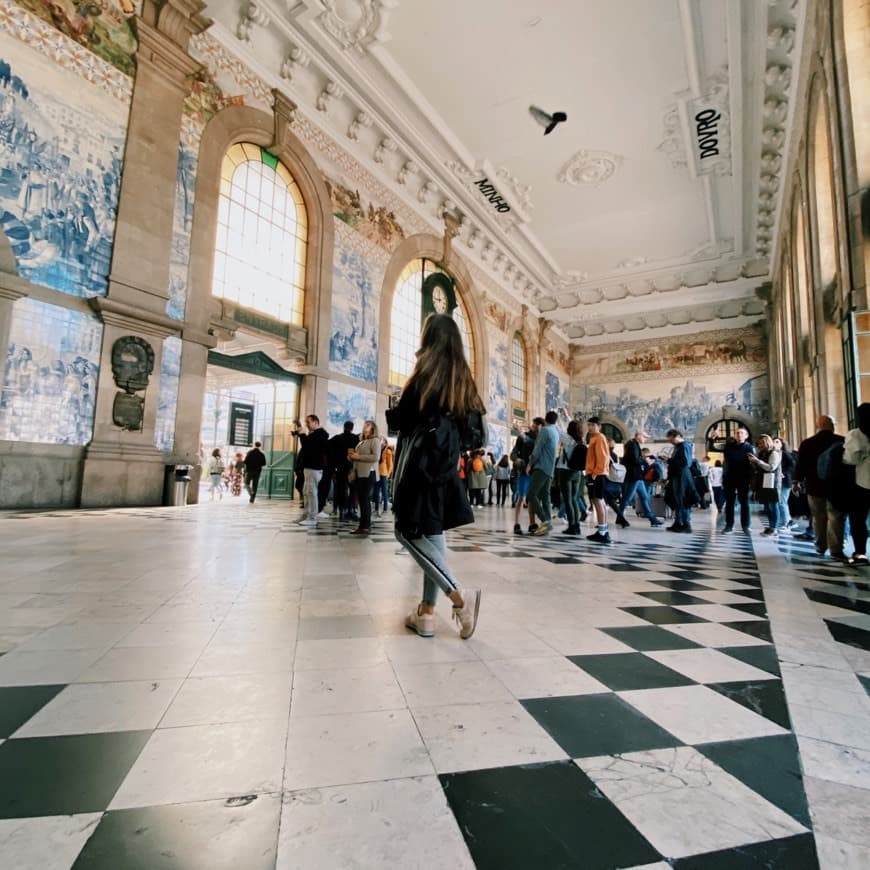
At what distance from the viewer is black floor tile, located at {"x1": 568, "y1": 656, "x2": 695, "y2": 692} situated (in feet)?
5.45

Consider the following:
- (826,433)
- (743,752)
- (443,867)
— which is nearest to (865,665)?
(743,752)

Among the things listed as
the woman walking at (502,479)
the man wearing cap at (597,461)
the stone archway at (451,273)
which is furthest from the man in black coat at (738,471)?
the stone archway at (451,273)

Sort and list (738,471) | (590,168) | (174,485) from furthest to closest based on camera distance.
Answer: (590,168)
(174,485)
(738,471)

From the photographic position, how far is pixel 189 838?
34.5 inches

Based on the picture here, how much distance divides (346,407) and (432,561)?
10.4 meters

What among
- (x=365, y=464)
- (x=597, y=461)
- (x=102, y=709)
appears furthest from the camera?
(x=597, y=461)

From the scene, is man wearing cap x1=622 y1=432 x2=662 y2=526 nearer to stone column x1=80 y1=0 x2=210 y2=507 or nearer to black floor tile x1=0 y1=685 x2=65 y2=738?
black floor tile x1=0 y1=685 x2=65 y2=738

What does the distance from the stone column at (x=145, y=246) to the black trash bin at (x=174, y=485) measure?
0.34 ft

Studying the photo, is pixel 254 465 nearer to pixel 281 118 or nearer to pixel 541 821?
pixel 281 118

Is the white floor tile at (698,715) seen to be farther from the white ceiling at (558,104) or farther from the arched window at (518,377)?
the arched window at (518,377)

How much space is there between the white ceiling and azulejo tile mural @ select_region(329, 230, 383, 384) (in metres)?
2.78

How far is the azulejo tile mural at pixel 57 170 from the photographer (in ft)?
22.9

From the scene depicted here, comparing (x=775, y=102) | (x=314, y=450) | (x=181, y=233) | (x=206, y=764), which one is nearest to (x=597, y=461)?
(x=314, y=450)

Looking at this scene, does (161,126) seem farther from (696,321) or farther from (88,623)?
(696,321)
